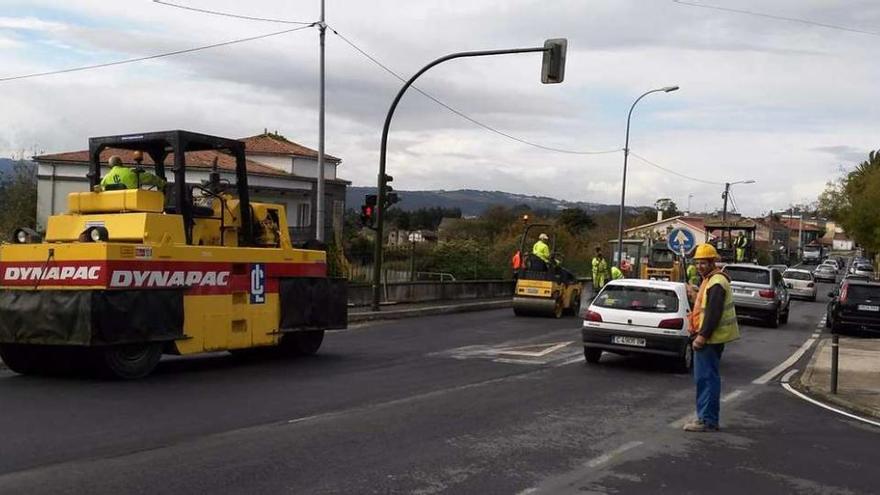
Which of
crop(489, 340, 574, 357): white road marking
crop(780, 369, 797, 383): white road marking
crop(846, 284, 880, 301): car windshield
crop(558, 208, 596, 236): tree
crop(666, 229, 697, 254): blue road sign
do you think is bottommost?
crop(780, 369, 797, 383): white road marking

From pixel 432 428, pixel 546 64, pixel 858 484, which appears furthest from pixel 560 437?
pixel 546 64

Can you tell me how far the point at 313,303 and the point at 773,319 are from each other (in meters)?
15.8

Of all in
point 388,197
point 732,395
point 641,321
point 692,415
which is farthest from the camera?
point 388,197

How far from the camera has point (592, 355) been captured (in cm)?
1419

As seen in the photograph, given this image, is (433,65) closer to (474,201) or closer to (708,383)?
(708,383)

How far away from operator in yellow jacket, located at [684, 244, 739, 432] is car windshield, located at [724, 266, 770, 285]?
16117 millimetres

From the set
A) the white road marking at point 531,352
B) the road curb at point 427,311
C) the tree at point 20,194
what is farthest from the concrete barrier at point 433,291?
the tree at point 20,194

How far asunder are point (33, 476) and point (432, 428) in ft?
11.8

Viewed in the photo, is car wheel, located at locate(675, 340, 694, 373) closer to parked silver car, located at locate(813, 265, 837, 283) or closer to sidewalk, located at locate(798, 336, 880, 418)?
sidewalk, located at locate(798, 336, 880, 418)

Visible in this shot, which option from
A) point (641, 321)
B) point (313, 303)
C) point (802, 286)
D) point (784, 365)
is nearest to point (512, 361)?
point (641, 321)

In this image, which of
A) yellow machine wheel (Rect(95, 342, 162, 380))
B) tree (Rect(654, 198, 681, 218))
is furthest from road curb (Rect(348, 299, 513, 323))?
tree (Rect(654, 198, 681, 218))

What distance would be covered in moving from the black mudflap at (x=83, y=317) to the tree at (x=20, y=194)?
36713 millimetres

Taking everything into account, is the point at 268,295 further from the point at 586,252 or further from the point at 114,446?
the point at 586,252

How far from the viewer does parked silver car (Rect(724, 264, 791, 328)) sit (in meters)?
24.3
